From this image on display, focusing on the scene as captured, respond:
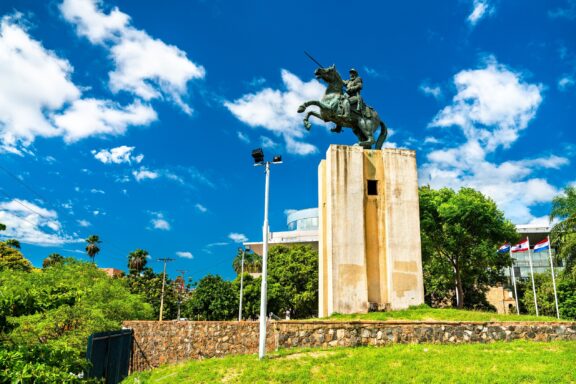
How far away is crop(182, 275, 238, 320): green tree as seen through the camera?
48.5 metres

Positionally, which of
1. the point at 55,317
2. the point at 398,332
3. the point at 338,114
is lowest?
the point at 398,332

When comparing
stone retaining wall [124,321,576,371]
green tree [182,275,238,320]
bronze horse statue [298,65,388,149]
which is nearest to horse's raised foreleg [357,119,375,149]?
bronze horse statue [298,65,388,149]

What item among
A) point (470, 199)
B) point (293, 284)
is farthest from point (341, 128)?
point (293, 284)

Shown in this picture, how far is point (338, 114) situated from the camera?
21.5 m

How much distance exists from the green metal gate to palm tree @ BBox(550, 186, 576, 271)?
26.7 m

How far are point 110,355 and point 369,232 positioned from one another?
11465 mm

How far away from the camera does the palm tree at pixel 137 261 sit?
62125mm

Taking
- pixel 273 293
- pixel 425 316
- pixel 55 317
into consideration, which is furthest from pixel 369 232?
pixel 273 293

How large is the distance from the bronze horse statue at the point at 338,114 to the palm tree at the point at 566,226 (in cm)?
1587

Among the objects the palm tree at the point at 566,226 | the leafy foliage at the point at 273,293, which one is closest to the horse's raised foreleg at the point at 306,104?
the palm tree at the point at 566,226

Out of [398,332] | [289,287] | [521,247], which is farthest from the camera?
[289,287]

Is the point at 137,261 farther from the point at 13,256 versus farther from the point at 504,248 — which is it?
the point at 504,248

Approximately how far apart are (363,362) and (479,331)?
515 centimetres

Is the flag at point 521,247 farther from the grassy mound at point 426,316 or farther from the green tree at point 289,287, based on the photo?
the green tree at point 289,287
